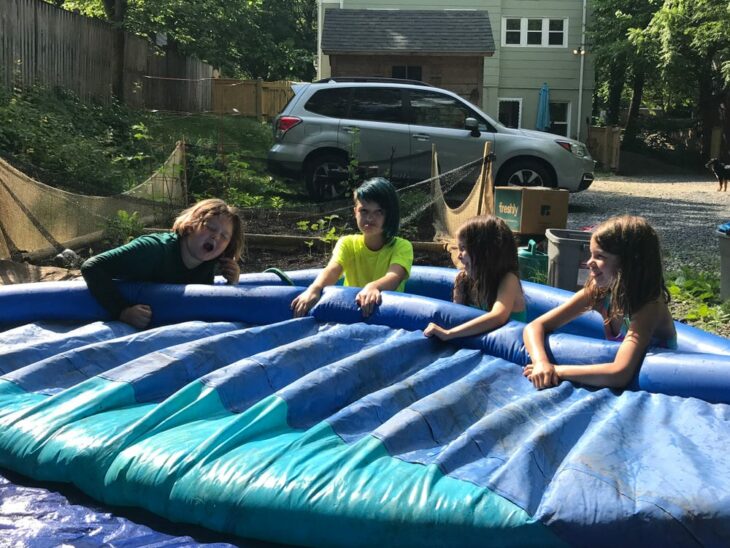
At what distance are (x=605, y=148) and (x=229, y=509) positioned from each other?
21.6 meters

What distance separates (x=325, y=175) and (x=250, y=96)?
46.4 ft

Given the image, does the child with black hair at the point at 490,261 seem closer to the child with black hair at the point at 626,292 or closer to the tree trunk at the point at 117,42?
the child with black hair at the point at 626,292

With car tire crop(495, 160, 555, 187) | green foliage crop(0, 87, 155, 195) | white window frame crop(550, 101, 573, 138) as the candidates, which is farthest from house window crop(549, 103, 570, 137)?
green foliage crop(0, 87, 155, 195)

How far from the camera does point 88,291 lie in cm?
427

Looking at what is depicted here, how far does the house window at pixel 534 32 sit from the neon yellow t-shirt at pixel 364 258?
2129 cm

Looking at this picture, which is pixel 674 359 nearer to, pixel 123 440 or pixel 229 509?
pixel 229 509

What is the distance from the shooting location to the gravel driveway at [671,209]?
930 centimetres

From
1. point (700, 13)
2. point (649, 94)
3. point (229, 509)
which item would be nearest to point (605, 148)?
point (700, 13)

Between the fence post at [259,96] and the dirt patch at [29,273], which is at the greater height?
the fence post at [259,96]

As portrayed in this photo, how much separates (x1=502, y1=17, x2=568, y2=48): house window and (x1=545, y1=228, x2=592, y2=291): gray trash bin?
64.0ft

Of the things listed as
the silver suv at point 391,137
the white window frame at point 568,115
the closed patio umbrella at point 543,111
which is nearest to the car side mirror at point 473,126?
the silver suv at point 391,137

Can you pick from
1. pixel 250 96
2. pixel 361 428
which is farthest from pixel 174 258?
pixel 250 96

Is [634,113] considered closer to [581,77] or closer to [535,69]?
[581,77]

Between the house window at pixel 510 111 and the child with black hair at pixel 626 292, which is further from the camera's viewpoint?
the house window at pixel 510 111
